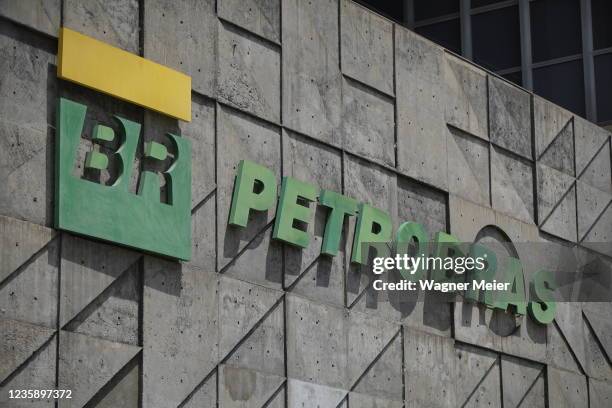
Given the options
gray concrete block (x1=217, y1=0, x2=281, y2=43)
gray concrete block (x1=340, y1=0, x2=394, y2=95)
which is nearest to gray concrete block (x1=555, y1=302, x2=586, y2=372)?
gray concrete block (x1=340, y1=0, x2=394, y2=95)

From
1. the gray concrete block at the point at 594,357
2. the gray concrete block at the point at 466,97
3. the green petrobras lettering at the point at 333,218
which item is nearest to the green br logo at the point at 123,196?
the green petrobras lettering at the point at 333,218

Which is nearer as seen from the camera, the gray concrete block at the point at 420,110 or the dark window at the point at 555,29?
the gray concrete block at the point at 420,110

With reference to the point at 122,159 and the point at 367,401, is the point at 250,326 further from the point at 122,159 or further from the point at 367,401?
the point at 122,159

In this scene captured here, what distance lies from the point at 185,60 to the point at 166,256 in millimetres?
2587

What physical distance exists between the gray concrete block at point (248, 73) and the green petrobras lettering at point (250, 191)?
0.80m

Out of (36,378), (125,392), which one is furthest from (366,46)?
(36,378)

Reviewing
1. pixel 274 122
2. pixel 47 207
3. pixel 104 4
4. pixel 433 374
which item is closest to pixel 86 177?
pixel 47 207

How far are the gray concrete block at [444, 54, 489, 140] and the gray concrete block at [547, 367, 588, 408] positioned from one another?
4017mm

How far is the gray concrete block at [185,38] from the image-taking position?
18.3 meters

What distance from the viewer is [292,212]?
19.8 metres

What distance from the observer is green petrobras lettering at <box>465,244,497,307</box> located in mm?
22969

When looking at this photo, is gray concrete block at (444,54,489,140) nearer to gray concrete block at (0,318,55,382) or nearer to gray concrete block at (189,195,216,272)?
gray concrete block at (189,195,216,272)

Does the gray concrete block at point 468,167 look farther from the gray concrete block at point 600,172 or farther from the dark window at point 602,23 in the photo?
the dark window at point 602,23

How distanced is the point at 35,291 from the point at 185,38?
166 inches
